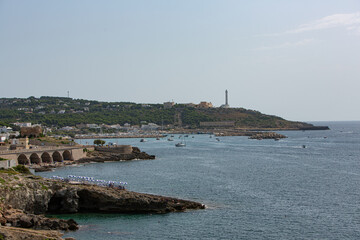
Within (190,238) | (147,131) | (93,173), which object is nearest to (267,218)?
(190,238)

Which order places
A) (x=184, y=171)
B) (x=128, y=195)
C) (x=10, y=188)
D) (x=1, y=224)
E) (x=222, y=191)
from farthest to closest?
(x=184, y=171)
(x=222, y=191)
(x=128, y=195)
(x=10, y=188)
(x=1, y=224)

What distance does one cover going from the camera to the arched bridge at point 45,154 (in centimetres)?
6262

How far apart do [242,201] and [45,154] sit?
41272 millimetres

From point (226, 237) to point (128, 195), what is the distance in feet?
32.2

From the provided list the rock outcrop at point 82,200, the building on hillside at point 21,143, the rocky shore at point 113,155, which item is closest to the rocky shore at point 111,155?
the rocky shore at point 113,155

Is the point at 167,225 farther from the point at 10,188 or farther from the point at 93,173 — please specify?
the point at 93,173

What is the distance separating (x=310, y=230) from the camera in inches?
1209

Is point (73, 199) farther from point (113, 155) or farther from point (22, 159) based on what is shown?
point (113, 155)

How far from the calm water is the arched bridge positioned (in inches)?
242

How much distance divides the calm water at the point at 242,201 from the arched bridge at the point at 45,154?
614 centimetres

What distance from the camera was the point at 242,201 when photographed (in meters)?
39.5

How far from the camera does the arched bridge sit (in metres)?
62.6

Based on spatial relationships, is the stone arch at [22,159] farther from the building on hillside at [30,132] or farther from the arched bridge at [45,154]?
the building on hillside at [30,132]

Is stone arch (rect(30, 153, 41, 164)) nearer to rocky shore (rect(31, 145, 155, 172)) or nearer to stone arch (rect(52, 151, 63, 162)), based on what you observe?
rocky shore (rect(31, 145, 155, 172))
